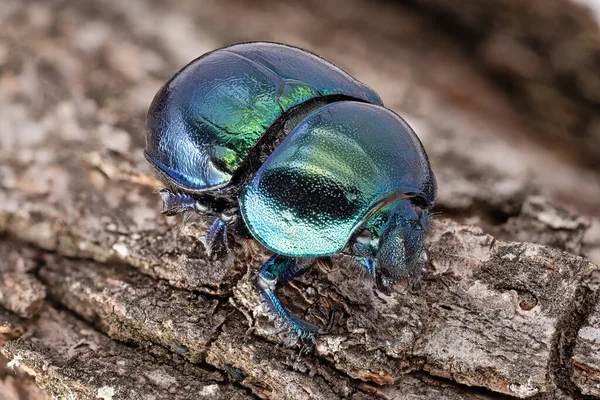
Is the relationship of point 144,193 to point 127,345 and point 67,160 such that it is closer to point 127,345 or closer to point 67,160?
point 67,160

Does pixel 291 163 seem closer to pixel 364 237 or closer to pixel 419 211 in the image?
pixel 364 237

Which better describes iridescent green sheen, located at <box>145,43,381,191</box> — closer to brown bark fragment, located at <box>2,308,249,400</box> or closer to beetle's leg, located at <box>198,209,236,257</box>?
beetle's leg, located at <box>198,209,236,257</box>

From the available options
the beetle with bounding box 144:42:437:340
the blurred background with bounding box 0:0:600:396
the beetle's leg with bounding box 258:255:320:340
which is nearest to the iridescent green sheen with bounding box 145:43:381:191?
the beetle with bounding box 144:42:437:340

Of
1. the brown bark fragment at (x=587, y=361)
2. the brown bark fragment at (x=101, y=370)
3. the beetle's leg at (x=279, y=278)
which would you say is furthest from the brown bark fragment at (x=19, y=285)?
the brown bark fragment at (x=587, y=361)

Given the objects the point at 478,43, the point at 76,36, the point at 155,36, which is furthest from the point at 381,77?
the point at 76,36

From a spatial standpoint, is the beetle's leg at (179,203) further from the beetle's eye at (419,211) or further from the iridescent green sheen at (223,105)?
the beetle's eye at (419,211)

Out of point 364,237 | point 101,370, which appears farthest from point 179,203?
point 364,237
